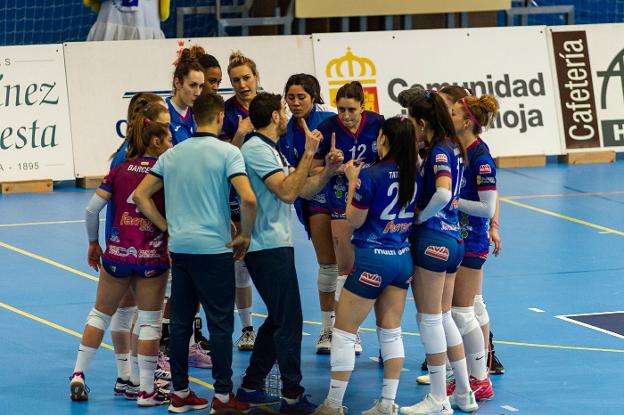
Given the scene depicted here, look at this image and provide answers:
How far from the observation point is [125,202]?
826cm

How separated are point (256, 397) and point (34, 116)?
30.1 feet

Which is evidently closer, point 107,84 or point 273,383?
point 273,383

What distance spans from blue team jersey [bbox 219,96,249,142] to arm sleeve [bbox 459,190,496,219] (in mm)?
2043

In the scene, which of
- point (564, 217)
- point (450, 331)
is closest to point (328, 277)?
point (450, 331)

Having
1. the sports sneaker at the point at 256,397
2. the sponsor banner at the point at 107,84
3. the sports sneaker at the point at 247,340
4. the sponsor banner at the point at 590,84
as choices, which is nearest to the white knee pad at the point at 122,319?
the sports sneaker at the point at 256,397

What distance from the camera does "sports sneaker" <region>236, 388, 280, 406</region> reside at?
8523 mm

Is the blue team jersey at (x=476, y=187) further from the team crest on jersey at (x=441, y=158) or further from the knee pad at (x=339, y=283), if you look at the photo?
the knee pad at (x=339, y=283)

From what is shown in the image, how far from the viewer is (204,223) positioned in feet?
25.9

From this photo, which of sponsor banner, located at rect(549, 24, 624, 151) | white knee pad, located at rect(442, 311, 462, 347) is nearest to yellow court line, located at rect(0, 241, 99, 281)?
white knee pad, located at rect(442, 311, 462, 347)

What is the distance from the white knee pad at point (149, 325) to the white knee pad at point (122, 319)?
0.33 m

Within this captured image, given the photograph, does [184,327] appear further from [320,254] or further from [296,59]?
[296,59]

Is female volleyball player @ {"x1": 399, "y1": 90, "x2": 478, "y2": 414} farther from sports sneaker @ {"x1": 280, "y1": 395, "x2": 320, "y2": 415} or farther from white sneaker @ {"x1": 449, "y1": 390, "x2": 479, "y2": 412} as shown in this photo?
sports sneaker @ {"x1": 280, "y1": 395, "x2": 320, "y2": 415}

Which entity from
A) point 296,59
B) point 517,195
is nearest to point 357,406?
point 517,195

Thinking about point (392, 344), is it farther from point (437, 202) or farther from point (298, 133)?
point (298, 133)
